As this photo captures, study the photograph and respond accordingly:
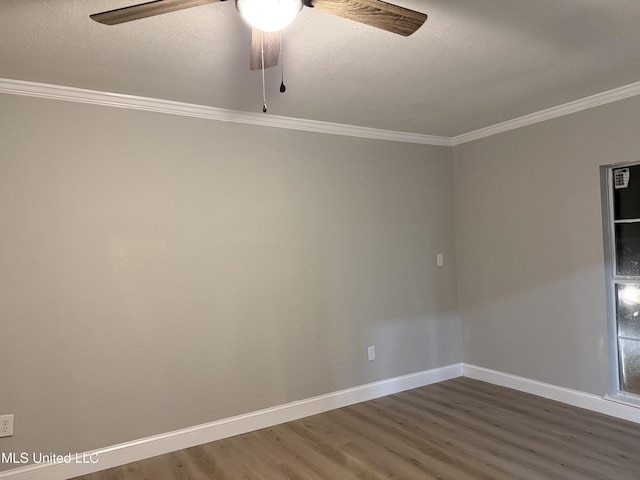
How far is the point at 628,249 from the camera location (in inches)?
131

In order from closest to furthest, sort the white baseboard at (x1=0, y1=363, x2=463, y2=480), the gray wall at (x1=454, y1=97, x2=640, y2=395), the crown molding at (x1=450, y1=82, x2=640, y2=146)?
the white baseboard at (x1=0, y1=363, x2=463, y2=480)
the crown molding at (x1=450, y1=82, x2=640, y2=146)
the gray wall at (x1=454, y1=97, x2=640, y2=395)

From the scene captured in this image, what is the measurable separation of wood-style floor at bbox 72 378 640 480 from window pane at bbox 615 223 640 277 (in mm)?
1091

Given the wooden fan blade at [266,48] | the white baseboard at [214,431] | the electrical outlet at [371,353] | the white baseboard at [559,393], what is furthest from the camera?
the electrical outlet at [371,353]

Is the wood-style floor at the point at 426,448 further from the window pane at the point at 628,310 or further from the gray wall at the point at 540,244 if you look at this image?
the window pane at the point at 628,310

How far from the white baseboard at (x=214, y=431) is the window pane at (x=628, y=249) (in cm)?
184

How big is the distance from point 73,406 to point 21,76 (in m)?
1.97

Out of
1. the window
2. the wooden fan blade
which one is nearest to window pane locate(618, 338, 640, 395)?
the window

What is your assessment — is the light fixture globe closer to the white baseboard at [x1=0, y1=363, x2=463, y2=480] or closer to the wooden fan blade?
the wooden fan blade

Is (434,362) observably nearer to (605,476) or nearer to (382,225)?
(382,225)

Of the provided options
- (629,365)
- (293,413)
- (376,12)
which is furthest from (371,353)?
(376,12)

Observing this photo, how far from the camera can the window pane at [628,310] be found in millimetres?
3291

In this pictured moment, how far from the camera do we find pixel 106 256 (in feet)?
9.50

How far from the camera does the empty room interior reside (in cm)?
241

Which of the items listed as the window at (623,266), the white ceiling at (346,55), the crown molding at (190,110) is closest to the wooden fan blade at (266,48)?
the white ceiling at (346,55)
